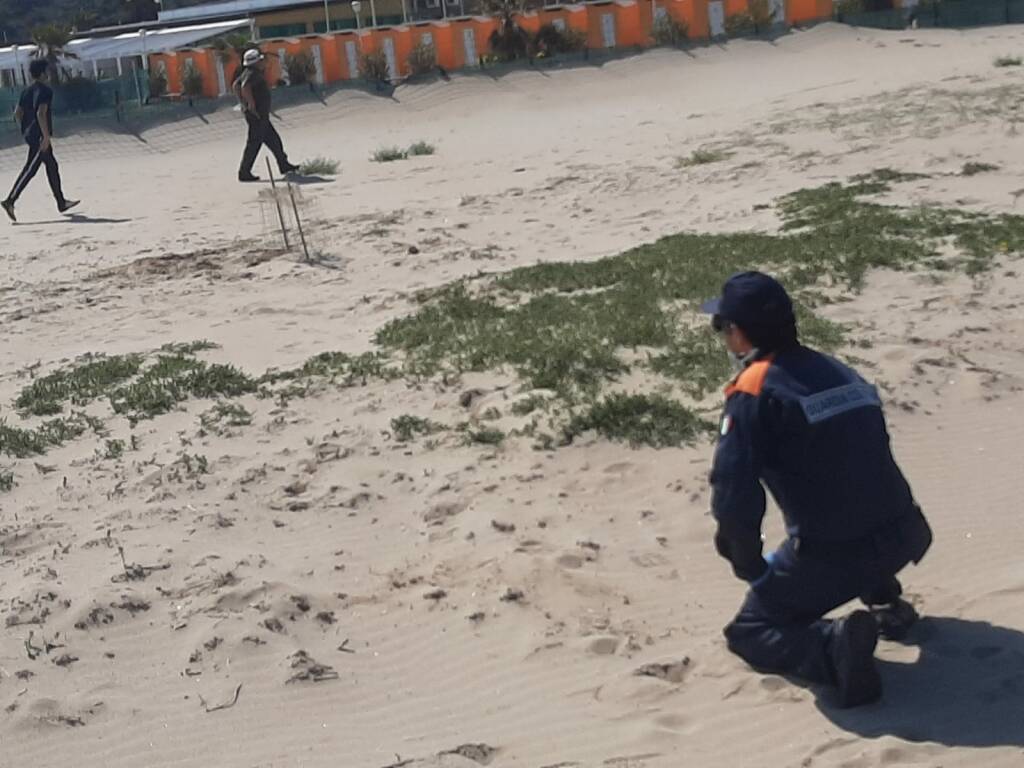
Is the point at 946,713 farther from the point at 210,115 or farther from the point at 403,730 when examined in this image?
the point at 210,115

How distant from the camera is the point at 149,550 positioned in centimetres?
673

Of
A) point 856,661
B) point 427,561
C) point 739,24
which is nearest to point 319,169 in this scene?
point 739,24

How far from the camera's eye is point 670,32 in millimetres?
31094

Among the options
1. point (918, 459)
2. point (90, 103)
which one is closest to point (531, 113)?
point (90, 103)

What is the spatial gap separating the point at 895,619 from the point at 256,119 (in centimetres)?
1637

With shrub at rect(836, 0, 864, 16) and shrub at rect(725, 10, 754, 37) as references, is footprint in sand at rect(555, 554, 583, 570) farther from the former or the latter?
shrub at rect(836, 0, 864, 16)

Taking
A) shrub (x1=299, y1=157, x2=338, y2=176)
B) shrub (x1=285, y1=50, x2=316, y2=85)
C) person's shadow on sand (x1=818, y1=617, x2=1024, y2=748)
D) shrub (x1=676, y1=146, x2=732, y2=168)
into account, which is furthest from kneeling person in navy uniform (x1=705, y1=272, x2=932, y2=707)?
shrub (x1=285, y1=50, x2=316, y2=85)

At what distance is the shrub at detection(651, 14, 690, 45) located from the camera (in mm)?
30938

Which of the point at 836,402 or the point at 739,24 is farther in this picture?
the point at 739,24

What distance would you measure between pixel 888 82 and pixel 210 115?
1399 centimetres

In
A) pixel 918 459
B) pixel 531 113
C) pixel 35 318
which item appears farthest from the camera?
pixel 531 113

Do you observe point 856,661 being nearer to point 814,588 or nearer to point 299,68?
point 814,588

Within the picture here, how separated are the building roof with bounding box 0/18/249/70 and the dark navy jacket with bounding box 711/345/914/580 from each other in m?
43.7

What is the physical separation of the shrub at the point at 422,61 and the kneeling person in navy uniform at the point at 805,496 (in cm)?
2719
